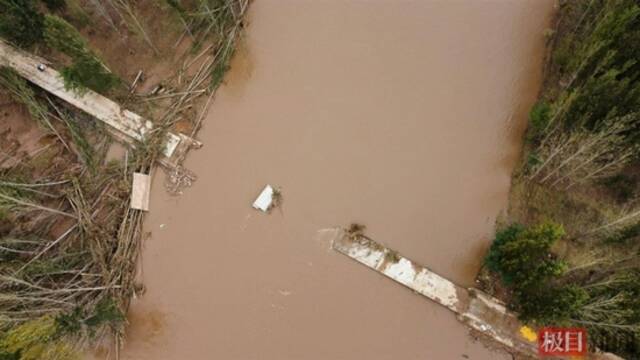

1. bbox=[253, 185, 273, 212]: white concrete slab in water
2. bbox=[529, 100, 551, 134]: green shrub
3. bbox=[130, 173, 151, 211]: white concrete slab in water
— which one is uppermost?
bbox=[529, 100, 551, 134]: green shrub

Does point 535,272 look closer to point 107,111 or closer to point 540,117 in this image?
point 540,117

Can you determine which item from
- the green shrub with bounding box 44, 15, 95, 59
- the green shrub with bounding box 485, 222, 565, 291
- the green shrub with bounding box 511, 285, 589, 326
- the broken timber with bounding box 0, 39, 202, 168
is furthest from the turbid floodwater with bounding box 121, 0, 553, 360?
the green shrub with bounding box 44, 15, 95, 59

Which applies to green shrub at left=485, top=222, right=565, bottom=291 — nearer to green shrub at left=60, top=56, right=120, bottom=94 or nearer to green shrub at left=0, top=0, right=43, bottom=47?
green shrub at left=60, top=56, right=120, bottom=94

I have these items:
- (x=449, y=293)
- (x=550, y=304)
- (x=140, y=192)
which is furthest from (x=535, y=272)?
(x=140, y=192)

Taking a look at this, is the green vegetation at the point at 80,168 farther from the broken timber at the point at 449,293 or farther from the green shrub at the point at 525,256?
the green shrub at the point at 525,256

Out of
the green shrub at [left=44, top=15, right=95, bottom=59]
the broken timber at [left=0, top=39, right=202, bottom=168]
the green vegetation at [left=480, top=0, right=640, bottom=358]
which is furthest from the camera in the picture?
the broken timber at [left=0, top=39, right=202, bottom=168]

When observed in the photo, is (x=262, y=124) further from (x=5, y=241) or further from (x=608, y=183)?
(x=608, y=183)

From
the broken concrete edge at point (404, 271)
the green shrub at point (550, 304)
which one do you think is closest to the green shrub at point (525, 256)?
the green shrub at point (550, 304)
